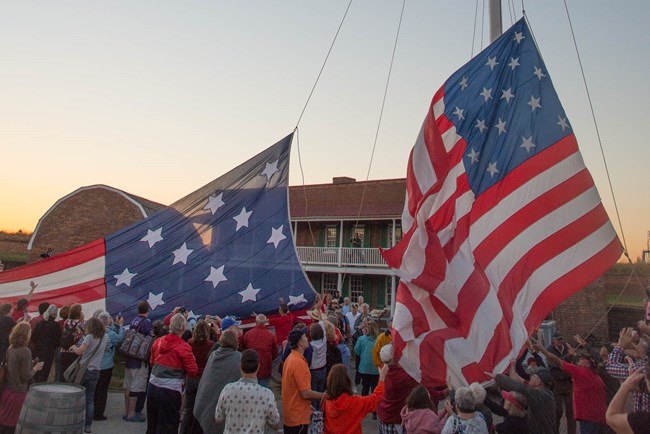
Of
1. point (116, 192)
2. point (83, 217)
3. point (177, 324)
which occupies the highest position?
point (116, 192)

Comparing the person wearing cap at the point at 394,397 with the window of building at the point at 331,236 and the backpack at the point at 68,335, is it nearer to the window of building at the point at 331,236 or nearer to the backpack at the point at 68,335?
the backpack at the point at 68,335

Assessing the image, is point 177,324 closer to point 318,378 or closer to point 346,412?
point 346,412

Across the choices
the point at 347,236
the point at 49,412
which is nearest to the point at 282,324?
the point at 49,412

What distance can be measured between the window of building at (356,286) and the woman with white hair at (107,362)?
73.9 feet

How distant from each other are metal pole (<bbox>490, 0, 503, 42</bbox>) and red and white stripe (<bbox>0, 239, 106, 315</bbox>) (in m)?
5.89

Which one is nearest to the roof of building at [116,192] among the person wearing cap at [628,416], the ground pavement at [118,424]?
the ground pavement at [118,424]

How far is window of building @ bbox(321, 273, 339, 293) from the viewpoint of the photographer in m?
30.9

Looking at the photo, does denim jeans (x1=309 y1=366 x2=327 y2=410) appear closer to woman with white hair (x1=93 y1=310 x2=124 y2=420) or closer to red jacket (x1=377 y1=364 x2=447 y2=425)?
red jacket (x1=377 y1=364 x2=447 y2=425)

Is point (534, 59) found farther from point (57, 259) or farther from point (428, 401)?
point (57, 259)

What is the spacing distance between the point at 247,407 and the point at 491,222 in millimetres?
3195

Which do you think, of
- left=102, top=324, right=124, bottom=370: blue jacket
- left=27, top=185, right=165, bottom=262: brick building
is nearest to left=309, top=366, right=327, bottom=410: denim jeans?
left=102, top=324, right=124, bottom=370: blue jacket

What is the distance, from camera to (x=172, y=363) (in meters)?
5.78

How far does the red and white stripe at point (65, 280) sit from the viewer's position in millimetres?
7016

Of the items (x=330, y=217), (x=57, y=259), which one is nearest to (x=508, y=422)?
(x=57, y=259)
